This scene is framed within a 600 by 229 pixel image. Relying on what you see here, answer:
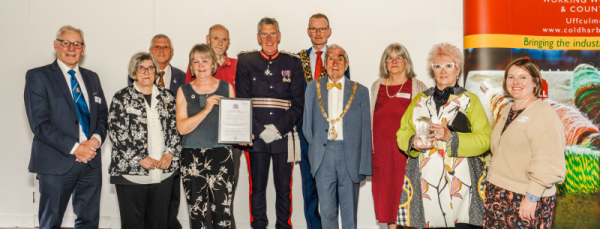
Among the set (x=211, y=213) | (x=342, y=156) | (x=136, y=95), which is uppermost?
(x=136, y=95)

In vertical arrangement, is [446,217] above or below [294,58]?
below

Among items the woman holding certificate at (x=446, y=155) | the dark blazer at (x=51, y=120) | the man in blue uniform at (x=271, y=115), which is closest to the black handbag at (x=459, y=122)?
the woman holding certificate at (x=446, y=155)

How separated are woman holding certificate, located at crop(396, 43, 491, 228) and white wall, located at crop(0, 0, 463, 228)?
1.54 m

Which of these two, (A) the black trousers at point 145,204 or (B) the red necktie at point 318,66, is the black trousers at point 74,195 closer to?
(A) the black trousers at point 145,204

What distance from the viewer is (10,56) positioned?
16.5ft

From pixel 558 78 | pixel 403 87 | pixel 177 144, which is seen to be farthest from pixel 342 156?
pixel 558 78

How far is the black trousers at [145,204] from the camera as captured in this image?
3141 millimetres

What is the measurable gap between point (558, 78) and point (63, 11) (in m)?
5.64

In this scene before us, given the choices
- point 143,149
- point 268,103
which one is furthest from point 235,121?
point 143,149

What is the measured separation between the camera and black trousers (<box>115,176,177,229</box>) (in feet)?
10.3

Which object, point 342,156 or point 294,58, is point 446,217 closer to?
point 342,156

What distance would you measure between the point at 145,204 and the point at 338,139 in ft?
5.52

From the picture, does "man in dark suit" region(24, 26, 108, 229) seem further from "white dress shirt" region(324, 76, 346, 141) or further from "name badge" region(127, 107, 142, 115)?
"white dress shirt" region(324, 76, 346, 141)

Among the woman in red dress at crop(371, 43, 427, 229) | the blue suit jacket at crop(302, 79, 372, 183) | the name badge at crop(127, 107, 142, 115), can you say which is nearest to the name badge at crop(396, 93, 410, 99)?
the woman in red dress at crop(371, 43, 427, 229)
